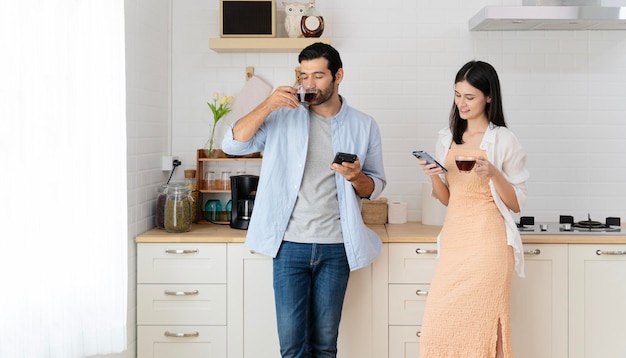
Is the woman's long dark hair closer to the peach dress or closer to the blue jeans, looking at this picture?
the peach dress

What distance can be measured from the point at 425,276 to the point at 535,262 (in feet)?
1.72

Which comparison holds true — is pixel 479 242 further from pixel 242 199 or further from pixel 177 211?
pixel 177 211

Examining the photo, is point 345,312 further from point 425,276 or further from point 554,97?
point 554,97


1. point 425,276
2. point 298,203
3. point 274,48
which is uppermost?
point 274,48

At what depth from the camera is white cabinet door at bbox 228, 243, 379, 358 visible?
11.9 ft

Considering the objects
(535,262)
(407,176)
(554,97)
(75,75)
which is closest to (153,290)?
(75,75)

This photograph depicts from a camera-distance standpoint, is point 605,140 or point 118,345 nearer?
point 118,345

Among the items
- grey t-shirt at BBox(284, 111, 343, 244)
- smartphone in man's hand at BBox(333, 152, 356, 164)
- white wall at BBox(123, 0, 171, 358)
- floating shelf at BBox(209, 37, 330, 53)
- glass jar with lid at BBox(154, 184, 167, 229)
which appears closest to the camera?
smartphone in man's hand at BBox(333, 152, 356, 164)

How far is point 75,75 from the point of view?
2.80m

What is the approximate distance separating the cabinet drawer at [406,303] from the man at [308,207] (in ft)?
1.44

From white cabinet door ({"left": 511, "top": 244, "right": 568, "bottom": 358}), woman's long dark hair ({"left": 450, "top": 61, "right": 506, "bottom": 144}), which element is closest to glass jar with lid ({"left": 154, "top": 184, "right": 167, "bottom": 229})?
woman's long dark hair ({"left": 450, "top": 61, "right": 506, "bottom": 144})

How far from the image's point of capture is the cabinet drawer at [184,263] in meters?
3.63

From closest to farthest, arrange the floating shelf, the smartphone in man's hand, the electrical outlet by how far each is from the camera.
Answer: the smartphone in man's hand, the floating shelf, the electrical outlet

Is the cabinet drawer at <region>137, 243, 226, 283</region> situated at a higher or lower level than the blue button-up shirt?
lower
